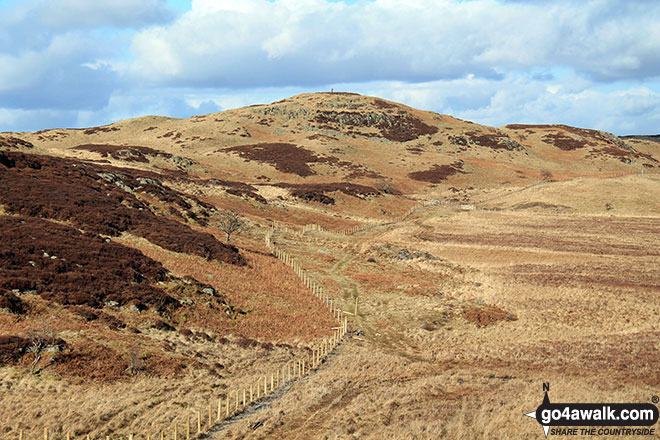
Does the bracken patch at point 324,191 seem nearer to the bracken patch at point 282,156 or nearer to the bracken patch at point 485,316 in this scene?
the bracken patch at point 282,156

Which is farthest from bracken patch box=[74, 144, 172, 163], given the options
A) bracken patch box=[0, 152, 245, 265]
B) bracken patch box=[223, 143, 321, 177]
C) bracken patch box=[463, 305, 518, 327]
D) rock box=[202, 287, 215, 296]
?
bracken patch box=[463, 305, 518, 327]

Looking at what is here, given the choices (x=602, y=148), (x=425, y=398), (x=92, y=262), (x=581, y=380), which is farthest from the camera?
(x=602, y=148)

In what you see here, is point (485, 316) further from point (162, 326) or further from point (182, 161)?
point (182, 161)

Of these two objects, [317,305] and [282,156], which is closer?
[317,305]

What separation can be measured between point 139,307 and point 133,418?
36.9 ft

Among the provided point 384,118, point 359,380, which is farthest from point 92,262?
point 384,118

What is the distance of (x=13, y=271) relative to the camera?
26000mm

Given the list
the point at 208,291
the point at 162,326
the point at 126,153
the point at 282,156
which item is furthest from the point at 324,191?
the point at 162,326

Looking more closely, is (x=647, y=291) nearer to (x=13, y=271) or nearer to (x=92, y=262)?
(x=92, y=262)

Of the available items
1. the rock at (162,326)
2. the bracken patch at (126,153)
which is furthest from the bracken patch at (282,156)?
the rock at (162,326)

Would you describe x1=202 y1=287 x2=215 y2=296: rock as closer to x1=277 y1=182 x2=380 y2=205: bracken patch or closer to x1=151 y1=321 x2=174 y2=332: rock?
x1=151 y1=321 x2=174 y2=332: rock

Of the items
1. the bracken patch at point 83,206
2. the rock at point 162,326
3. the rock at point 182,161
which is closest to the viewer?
the rock at point 162,326

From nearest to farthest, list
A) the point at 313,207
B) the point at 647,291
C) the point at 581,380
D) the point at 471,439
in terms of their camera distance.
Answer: the point at 471,439
the point at 581,380
the point at 647,291
the point at 313,207

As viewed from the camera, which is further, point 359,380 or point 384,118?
point 384,118
